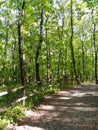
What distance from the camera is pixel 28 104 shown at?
41.5 feet

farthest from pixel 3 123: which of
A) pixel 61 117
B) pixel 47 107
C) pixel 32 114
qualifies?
pixel 47 107

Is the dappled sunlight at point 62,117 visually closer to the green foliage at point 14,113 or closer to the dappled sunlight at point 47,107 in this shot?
the dappled sunlight at point 47,107

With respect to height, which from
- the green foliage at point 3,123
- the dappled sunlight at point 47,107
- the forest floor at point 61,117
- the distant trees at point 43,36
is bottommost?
the forest floor at point 61,117

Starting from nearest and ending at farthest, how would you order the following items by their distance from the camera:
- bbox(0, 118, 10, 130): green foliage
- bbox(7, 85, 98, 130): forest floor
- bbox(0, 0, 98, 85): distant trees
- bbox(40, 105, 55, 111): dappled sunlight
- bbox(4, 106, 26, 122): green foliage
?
bbox(0, 118, 10, 130): green foliage
bbox(7, 85, 98, 130): forest floor
bbox(4, 106, 26, 122): green foliage
bbox(40, 105, 55, 111): dappled sunlight
bbox(0, 0, 98, 85): distant trees

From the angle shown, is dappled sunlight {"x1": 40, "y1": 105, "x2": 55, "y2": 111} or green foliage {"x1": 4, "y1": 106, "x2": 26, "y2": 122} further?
dappled sunlight {"x1": 40, "y1": 105, "x2": 55, "y2": 111}

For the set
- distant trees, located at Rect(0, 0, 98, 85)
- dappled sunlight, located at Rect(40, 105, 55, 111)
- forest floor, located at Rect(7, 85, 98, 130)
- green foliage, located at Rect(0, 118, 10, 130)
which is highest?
distant trees, located at Rect(0, 0, 98, 85)

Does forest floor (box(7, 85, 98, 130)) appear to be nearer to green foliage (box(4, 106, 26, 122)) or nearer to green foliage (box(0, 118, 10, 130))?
green foliage (box(4, 106, 26, 122))

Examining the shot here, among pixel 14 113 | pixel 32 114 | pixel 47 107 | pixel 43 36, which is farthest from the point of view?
pixel 43 36

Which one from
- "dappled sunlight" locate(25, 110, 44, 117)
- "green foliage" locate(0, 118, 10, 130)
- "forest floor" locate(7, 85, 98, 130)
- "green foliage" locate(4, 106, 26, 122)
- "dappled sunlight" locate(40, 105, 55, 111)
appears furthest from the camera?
"dappled sunlight" locate(40, 105, 55, 111)

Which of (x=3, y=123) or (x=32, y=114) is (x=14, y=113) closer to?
(x=32, y=114)

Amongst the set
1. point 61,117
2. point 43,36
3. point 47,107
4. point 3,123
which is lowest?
point 61,117

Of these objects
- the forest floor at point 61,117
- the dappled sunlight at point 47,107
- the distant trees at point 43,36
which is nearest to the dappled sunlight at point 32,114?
the forest floor at point 61,117

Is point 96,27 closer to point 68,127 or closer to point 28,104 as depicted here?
point 28,104

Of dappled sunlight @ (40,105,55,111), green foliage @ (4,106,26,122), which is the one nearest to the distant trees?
dappled sunlight @ (40,105,55,111)
